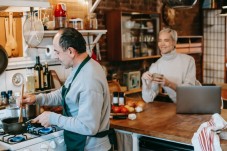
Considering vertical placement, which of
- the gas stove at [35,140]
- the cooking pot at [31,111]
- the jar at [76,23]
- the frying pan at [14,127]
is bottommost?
the gas stove at [35,140]

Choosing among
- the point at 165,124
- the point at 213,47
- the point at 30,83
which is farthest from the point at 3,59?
the point at 213,47

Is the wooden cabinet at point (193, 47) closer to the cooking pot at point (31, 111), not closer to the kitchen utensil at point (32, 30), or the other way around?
the kitchen utensil at point (32, 30)

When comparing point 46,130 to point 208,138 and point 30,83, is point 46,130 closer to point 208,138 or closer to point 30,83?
point 30,83

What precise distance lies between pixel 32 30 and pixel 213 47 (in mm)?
4696

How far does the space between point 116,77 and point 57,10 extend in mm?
1469

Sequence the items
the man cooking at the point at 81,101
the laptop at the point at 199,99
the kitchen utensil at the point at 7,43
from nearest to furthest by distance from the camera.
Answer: the man cooking at the point at 81,101 → the laptop at the point at 199,99 → the kitchen utensil at the point at 7,43

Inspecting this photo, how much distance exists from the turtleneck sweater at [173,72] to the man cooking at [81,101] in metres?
1.22

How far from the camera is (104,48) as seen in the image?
449cm

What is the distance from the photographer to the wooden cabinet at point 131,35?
443cm

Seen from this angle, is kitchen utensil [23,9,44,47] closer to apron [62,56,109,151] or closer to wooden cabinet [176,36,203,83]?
apron [62,56,109,151]

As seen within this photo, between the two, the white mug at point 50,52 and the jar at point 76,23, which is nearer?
the white mug at point 50,52

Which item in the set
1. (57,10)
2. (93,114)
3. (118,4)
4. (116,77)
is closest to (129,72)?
(116,77)

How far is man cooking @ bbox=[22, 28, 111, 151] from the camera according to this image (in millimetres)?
2156

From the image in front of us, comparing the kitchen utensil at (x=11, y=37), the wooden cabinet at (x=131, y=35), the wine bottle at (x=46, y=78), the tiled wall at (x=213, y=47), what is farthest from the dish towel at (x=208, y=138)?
the tiled wall at (x=213, y=47)
